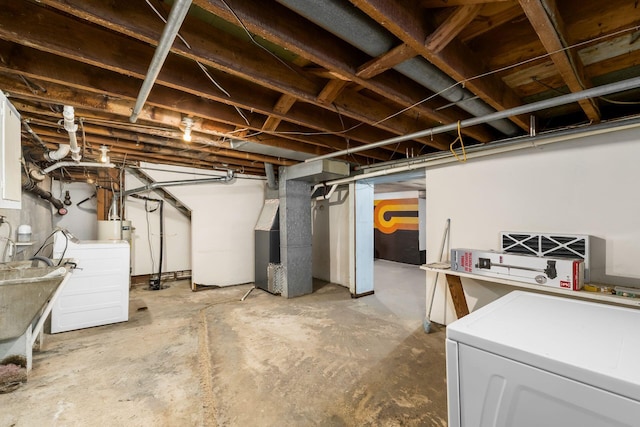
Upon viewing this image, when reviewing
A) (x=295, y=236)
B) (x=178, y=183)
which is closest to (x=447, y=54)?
(x=295, y=236)

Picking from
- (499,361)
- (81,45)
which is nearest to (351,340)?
(499,361)

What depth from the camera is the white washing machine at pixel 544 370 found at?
2.13 feet

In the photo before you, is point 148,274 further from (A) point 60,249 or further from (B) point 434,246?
(B) point 434,246

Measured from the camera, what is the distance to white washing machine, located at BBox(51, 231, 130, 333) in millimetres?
3057

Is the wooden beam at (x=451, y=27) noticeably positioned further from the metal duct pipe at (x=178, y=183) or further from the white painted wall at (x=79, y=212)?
the white painted wall at (x=79, y=212)

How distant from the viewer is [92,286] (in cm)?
320

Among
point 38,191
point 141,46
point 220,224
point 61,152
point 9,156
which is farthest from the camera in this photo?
point 220,224

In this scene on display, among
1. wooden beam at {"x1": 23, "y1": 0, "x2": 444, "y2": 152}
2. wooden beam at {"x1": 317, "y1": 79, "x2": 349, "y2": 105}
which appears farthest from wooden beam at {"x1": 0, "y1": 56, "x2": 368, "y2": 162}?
wooden beam at {"x1": 317, "y1": 79, "x2": 349, "y2": 105}

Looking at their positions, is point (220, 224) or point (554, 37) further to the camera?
point (220, 224)

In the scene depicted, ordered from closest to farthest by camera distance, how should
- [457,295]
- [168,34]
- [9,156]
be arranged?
1. [168,34]
2. [9,156]
3. [457,295]

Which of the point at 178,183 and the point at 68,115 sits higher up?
the point at 68,115

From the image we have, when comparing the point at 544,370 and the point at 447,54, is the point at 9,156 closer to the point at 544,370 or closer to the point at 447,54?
the point at 447,54

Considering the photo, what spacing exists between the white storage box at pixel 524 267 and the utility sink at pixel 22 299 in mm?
3426

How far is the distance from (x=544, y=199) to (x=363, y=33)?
7.70 feet
